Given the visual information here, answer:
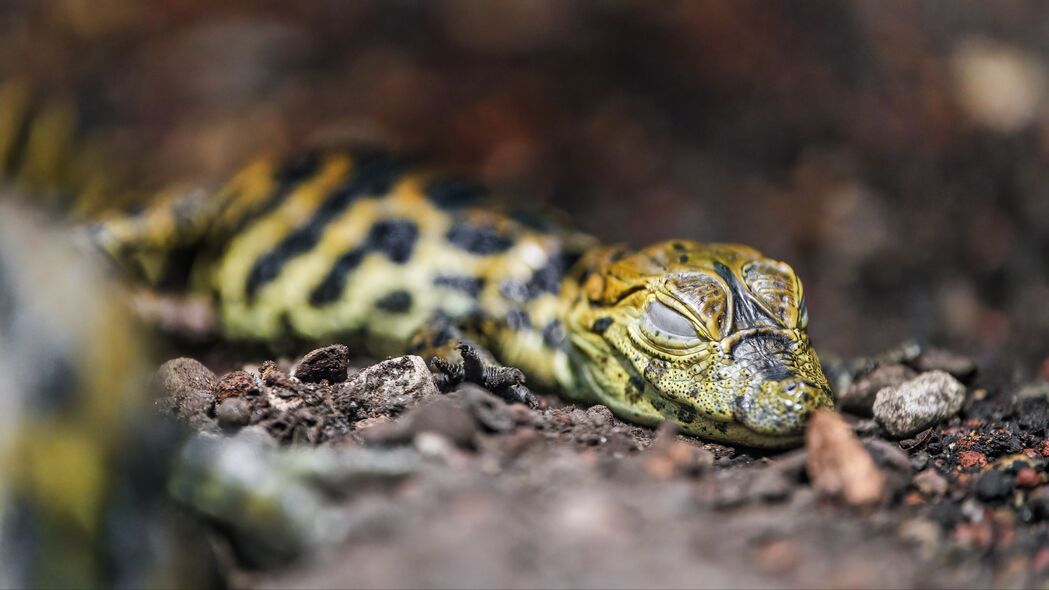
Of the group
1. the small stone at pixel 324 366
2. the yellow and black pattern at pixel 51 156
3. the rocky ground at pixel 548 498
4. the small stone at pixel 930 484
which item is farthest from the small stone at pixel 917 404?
the yellow and black pattern at pixel 51 156

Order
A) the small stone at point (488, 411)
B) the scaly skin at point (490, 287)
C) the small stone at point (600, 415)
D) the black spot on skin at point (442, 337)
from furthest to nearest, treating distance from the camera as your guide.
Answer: the black spot on skin at point (442, 337), the scaly skin at point (490, 287), the small stone at point (600, 415), the small stone at point (488, 411)

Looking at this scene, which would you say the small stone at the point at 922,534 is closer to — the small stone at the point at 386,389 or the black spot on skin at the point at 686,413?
the black spot on skin at the point at 686,413

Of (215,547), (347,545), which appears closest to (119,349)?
(215,547)

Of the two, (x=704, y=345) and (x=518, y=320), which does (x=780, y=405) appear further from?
(x=518, y=320)

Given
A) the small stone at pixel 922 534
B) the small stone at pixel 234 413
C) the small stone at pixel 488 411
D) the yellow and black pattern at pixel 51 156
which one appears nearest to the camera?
the small stone at pixel 922 534

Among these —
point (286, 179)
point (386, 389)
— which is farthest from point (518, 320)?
point (286, 179)

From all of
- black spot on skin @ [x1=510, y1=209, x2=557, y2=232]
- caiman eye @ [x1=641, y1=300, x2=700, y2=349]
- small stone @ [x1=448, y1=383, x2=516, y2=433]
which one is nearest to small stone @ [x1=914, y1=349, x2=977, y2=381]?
caiman eye @ [x1=641, y1=300, x2=700, y2=349]
